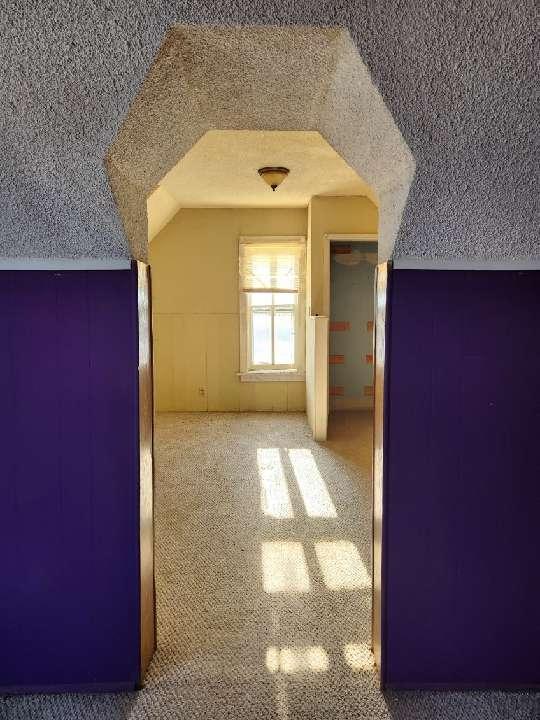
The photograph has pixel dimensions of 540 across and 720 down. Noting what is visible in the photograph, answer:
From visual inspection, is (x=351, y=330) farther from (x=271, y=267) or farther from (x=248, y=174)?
(x=248, y=174)

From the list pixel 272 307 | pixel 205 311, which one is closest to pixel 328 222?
pixel 272 307

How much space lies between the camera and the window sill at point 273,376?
265 inches

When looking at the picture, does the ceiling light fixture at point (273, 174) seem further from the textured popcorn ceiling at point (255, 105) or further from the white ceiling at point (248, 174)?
the textured popcorn ceiling at point (255, 105)

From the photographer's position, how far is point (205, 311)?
6695mm

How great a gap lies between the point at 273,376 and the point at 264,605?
4.11 metres

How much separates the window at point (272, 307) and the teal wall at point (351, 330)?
1.60 feet

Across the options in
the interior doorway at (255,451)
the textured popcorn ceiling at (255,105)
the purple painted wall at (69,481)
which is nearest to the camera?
the textured popcorn ceiling at (255,105)

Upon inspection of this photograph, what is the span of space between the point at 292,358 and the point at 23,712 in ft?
16.5

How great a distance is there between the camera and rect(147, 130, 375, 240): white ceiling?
3799 mm

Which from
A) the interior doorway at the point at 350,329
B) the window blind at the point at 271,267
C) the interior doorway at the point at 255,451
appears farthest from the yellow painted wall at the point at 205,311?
the interior doorway at the point at 350,329

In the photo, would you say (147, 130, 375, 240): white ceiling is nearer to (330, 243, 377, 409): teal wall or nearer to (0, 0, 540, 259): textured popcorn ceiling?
(330, 243, 377, 409): teal wall

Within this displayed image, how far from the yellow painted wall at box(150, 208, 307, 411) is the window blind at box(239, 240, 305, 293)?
0.12m

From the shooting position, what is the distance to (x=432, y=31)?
1.45 m

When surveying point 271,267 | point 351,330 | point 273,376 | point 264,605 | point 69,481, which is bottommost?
point 264,605
